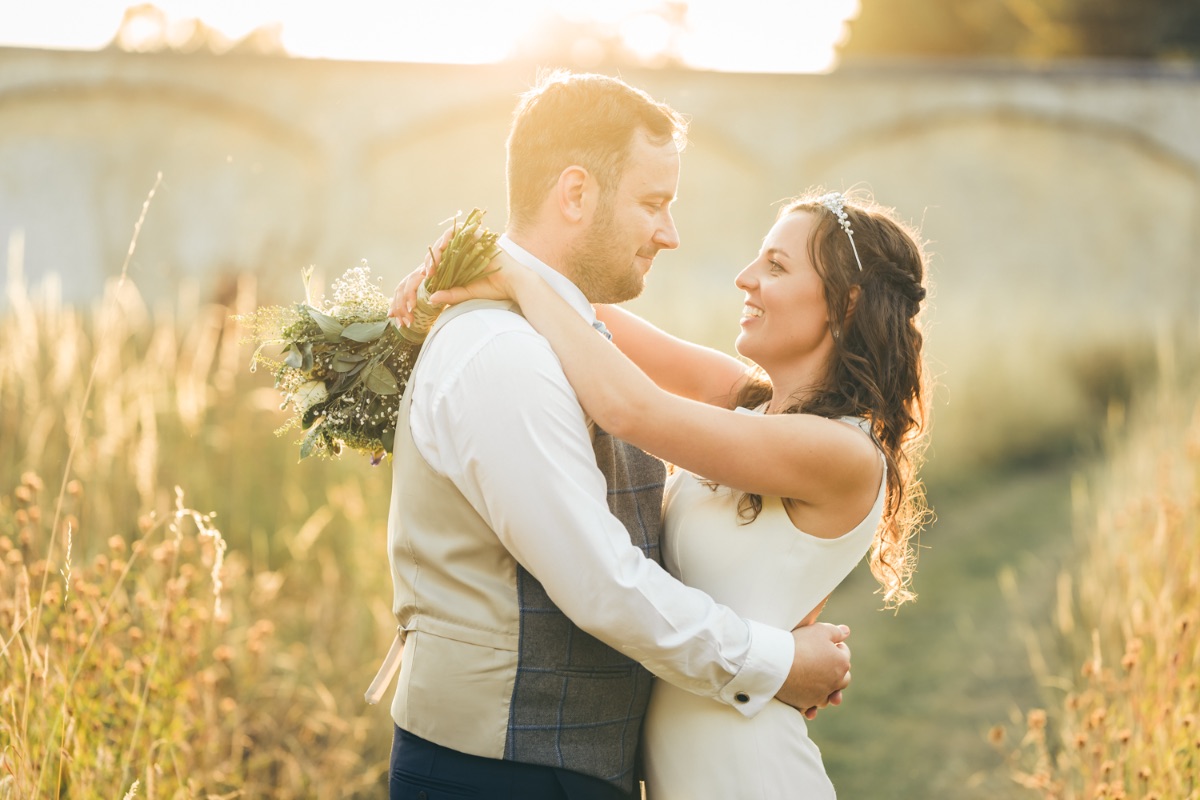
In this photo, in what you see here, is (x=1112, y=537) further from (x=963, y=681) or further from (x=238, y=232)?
(x=238, y=232)

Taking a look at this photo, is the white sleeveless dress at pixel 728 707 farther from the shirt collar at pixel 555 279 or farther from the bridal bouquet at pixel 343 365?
the bridal bouquet at pixel 343 365

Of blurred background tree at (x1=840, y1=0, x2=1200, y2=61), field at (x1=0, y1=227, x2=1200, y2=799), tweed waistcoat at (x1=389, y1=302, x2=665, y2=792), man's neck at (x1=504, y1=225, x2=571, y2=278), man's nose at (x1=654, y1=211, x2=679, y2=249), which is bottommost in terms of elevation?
field at (x1=0, y1=227, x2=1200, y2=799)

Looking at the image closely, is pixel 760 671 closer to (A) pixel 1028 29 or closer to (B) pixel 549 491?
(B) pixel 549 491

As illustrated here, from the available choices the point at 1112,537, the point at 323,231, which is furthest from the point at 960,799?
the point at 323,231

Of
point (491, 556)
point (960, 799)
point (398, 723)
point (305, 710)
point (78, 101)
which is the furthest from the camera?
point (78, 101)

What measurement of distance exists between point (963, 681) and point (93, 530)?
444cm

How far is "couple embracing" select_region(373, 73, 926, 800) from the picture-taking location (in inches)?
87.0

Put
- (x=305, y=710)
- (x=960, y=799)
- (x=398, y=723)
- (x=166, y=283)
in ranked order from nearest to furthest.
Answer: (x=398, y=723) < (x=305, y=710) < (x=960, y=799) < (x=166, y=283)

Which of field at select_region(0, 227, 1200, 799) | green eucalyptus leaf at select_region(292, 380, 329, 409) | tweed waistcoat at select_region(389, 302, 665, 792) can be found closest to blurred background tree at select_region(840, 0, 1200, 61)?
field at select_region(0, 227, 1200, 799)

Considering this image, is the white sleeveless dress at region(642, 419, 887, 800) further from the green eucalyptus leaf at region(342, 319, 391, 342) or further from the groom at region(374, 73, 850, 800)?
the green eucalyptus leaf at region(342, 319, 391, 342)

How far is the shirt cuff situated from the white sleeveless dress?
10cm

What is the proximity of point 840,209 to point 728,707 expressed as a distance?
118 centimetres

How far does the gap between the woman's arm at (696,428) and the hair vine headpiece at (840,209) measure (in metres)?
0.46

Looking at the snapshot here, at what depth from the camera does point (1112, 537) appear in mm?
5418
